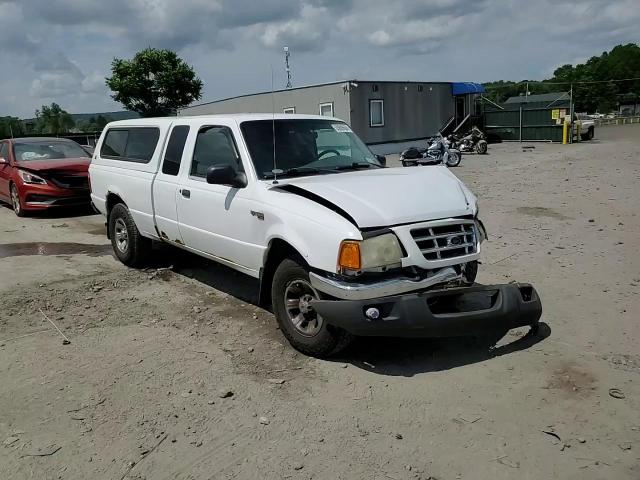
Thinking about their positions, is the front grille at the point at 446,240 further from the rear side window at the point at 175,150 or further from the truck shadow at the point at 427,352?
the rear side window at the point at 175,150

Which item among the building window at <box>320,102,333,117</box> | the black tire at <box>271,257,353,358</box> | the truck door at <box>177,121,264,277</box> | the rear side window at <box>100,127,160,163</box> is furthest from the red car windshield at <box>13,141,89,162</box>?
the building window at <box>320,102,333,117</box>

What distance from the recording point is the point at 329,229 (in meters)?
4.13

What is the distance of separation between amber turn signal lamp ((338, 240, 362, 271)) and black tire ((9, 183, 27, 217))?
983 cm

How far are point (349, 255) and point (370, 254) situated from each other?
151mm

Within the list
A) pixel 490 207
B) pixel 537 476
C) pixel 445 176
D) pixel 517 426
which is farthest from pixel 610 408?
pixel 490 207

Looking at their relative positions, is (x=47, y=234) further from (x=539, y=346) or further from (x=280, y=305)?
(x=539, y=346)

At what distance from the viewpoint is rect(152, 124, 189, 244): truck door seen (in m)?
6.11

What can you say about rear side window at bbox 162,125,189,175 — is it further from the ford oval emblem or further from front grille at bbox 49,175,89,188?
front grille at bbox 49,175,89,188

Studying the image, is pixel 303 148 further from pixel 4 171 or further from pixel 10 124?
pixel 10 124

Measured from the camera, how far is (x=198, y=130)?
5953mm

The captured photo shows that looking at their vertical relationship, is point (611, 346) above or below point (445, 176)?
below

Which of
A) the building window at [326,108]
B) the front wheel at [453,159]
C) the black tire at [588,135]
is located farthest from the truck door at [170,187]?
the black tire at [588,135]

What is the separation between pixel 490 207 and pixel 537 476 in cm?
850

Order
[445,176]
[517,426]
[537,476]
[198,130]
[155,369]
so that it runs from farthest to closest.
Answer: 1. [198,130]
2. [445,176]
3. [155,369]
4. [517,426]
5. [537,476]
